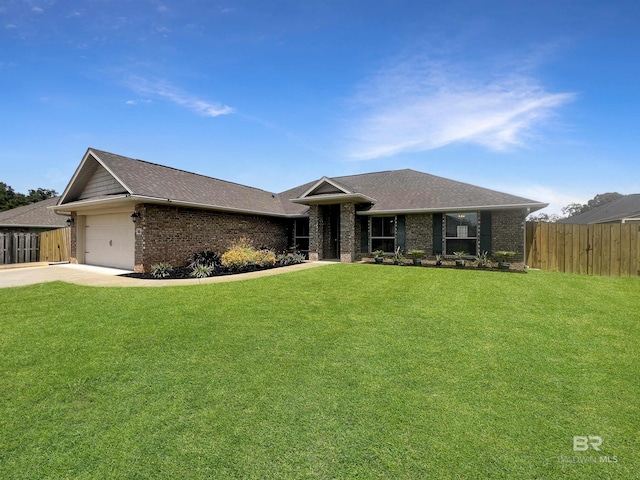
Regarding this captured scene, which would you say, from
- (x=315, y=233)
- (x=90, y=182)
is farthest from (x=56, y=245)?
(x=315, y=233)

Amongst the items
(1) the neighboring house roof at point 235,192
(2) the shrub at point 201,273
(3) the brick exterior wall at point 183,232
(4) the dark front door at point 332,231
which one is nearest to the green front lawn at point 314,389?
(2) the shrub at point 201,273

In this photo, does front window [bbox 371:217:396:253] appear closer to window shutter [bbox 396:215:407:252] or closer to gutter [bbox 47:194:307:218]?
window shutter [bbox 396:215:407:252]

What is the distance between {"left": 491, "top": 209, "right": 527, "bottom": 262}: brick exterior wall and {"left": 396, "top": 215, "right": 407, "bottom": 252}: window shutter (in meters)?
4.10

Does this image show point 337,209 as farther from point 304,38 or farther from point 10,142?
point 10,142

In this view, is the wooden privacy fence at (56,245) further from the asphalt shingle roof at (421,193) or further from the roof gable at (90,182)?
the asphalt shingle roof at (421,193)

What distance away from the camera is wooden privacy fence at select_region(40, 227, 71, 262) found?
60.0 feet

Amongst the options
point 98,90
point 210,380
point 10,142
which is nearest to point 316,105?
point 98,90

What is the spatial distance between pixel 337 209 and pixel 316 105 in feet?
21.0

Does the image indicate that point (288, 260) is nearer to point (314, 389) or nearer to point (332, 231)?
point (332, 231)

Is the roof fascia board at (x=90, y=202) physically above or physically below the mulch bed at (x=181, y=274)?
above

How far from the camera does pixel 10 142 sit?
15.1m

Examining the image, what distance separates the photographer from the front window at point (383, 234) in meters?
16.6

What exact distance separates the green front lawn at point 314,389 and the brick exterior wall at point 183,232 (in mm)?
5549

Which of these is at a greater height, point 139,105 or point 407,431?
point 139,105
